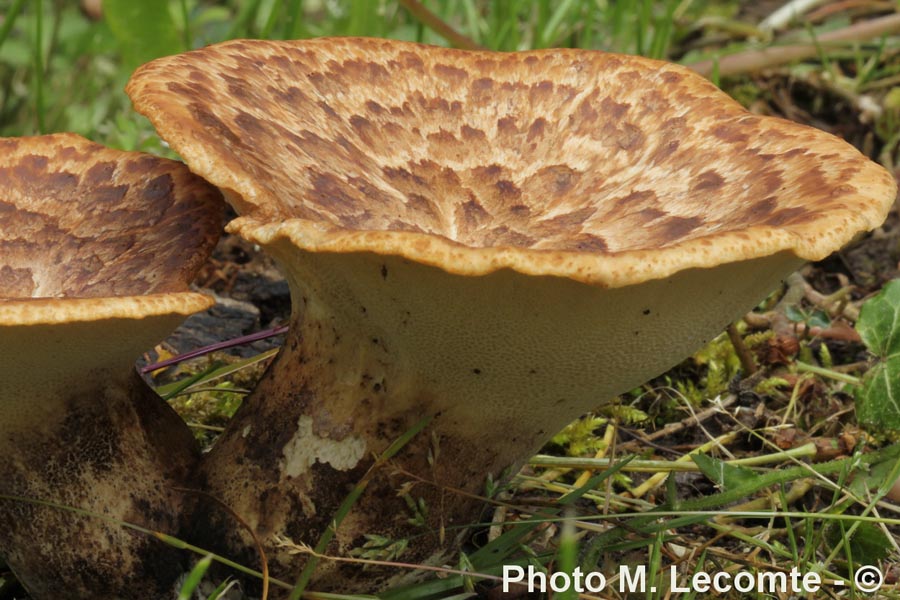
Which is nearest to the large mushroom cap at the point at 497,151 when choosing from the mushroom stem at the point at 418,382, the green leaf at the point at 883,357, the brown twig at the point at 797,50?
the mushroom stem at the point at 418,382

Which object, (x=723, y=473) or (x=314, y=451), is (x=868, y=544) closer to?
(x=723, y=473)

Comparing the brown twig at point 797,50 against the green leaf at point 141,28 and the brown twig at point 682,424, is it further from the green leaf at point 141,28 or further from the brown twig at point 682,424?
the green leaf at point 141,28

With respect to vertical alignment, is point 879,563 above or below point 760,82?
below

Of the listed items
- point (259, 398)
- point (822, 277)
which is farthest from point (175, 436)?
point (822, 277)

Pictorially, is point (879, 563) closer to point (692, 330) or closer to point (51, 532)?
point (692, 330)

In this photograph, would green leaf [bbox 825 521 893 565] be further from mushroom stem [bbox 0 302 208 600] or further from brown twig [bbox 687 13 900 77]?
brown twig [bbox 687 13 900 77]

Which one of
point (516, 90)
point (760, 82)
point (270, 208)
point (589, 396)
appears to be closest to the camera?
point (270, 208)
